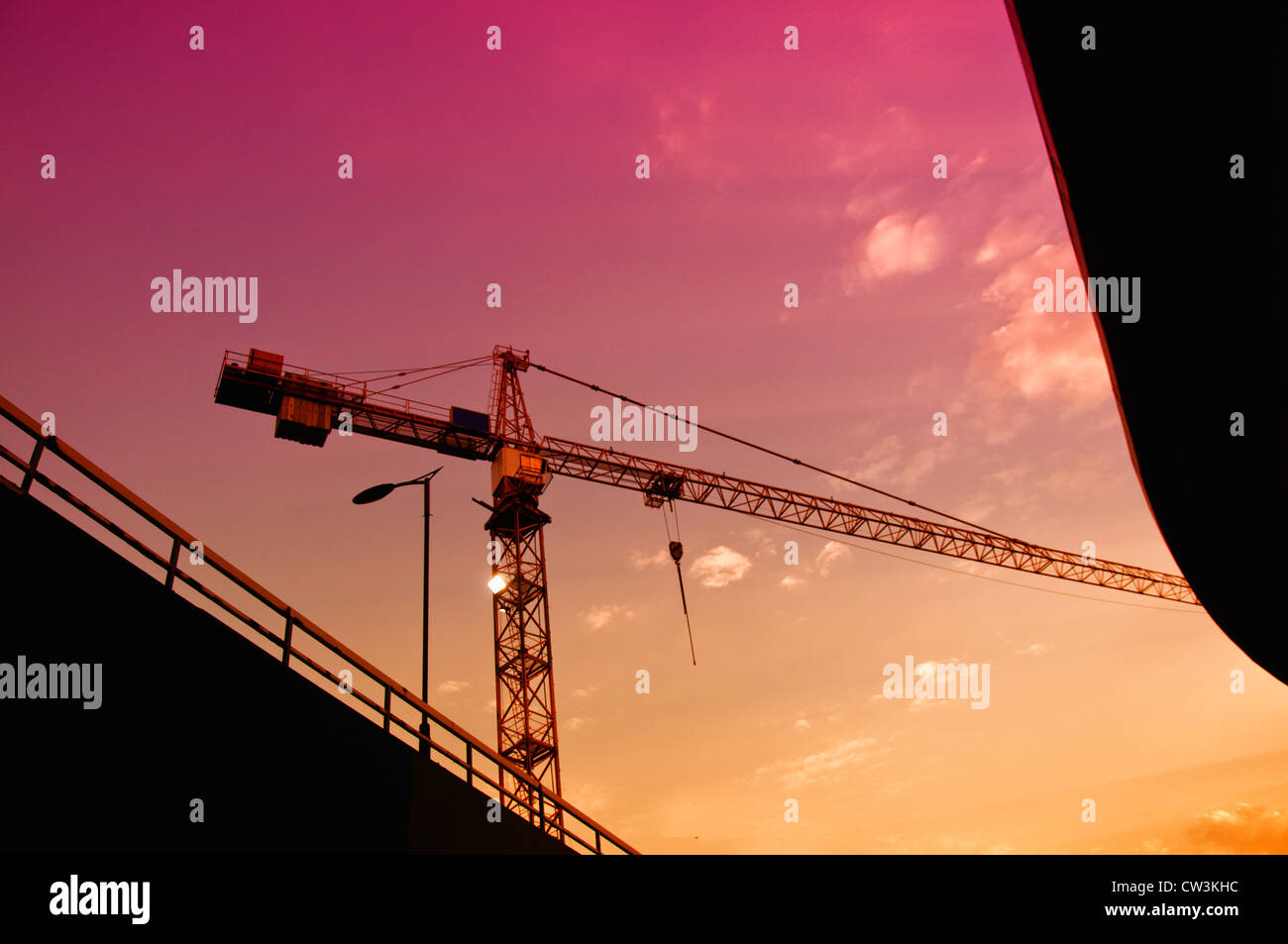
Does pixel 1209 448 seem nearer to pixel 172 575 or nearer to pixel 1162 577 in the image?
pixel 172 575

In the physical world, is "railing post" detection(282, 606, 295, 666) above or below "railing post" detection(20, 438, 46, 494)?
below

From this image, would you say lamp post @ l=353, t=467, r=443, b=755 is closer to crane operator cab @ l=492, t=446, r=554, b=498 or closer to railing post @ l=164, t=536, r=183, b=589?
railing post @ l=164, t=536, r=183, b=589

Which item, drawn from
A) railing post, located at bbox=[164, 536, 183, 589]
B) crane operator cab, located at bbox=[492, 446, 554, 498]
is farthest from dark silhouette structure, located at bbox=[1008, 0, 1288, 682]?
crane operator cab, located at bbox=[492, 446, 554, 498]

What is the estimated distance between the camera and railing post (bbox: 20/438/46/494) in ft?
21.4

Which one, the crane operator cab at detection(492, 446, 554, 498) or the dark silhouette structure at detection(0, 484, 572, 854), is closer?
the dark silhouette structure at detection(0, 484, 572, 854)

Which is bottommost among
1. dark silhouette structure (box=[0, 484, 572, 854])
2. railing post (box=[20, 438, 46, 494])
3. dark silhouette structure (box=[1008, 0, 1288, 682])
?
dark silhouette structure (box=[0, 484, 572, 854])

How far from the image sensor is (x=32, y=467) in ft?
21.5

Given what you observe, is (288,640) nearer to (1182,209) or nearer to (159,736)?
(159,736)

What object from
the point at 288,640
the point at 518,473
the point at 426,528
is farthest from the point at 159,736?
the point at 518,473

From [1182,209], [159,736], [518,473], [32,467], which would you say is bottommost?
[159,736]

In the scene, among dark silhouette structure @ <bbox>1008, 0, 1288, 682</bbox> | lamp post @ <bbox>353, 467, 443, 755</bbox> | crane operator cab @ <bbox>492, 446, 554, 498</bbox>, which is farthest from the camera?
crane operator cab @ <bbox>492, 446, 554, 498</bbox>

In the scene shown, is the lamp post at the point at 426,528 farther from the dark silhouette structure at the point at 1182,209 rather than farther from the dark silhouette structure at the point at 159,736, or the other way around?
the dark silhouette structure at the point at 1182,209

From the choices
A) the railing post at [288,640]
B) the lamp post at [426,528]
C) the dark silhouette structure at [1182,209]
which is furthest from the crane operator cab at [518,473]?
the dark silhouette structure at [1182,209]
